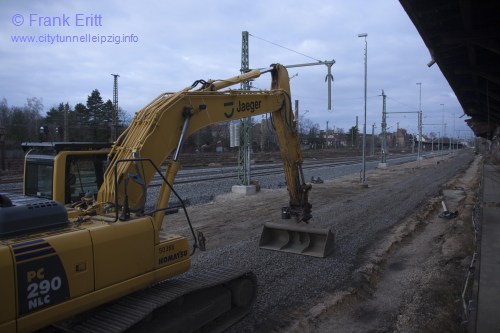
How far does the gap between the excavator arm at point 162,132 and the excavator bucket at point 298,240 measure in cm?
268

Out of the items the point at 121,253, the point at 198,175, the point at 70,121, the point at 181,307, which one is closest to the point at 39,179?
the point at 121,253

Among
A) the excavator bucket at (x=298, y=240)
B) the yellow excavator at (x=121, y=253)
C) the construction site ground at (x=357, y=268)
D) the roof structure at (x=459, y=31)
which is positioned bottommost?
the construction site ground at (x=357, y=268)

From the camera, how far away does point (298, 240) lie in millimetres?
9367

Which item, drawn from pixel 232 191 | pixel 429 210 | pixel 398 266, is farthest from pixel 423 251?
pixel 232 191

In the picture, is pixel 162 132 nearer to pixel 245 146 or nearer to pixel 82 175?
pixel 82 175

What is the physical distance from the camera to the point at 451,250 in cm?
1004

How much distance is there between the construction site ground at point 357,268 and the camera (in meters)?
6.28

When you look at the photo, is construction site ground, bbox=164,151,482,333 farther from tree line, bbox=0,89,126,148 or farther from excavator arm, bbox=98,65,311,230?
tree line, bbox=0,89,126,148

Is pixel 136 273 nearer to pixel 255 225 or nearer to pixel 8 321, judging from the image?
pixel 8 321

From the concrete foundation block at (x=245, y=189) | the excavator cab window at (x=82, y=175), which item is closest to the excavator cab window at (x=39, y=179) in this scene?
the excavator cab window at (x=82, y=175)

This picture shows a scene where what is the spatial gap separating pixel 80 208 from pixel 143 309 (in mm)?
1678

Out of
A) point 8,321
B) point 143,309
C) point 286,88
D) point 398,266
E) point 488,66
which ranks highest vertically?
point 488,66

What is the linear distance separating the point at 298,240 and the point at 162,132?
4.67 meters

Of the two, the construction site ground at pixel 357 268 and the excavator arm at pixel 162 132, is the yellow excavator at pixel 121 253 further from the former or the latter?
the construction site ground at pixel 357 268
